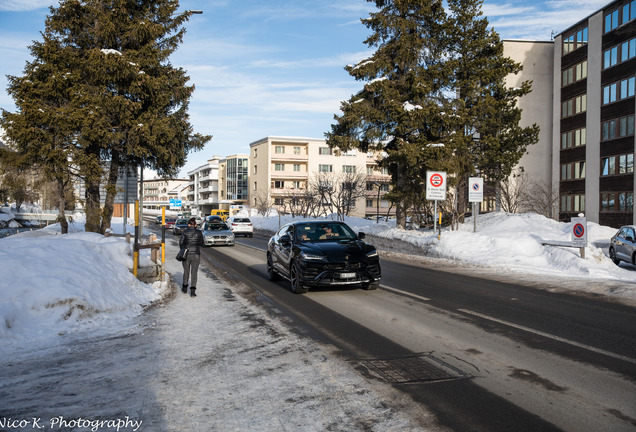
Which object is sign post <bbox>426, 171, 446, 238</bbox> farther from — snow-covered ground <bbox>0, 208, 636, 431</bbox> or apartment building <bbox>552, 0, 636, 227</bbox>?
apartment building <bbox>552, 0, 636, 227</bbox>

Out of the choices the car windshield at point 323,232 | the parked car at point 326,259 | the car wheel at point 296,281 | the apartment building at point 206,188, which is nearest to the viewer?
the parked car at point 326,259

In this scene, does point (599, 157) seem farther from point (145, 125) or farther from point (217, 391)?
point (217, 391)

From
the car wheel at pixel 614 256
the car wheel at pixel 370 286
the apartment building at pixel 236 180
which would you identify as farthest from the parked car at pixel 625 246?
the apartment building at pixel 236 180

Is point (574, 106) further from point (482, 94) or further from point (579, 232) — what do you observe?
point (579, 232)

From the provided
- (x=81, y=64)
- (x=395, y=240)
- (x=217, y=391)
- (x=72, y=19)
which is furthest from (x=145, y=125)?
(x=217, y=391)

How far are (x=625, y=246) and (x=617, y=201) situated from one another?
1975 centimetres

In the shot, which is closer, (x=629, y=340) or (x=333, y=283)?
(x=629, y=340)

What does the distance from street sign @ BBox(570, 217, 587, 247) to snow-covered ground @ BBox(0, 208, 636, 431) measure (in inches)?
142

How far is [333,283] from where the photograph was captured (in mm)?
10953

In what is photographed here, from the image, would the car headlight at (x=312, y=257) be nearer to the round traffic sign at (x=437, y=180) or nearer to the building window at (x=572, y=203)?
the round traffic sign at (x=437, y=180)

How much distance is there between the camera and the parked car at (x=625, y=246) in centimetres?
1887

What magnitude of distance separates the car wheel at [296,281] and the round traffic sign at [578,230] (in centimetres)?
995

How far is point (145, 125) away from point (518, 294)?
1802 centimetres

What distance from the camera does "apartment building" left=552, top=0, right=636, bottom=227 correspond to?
1400 inches
